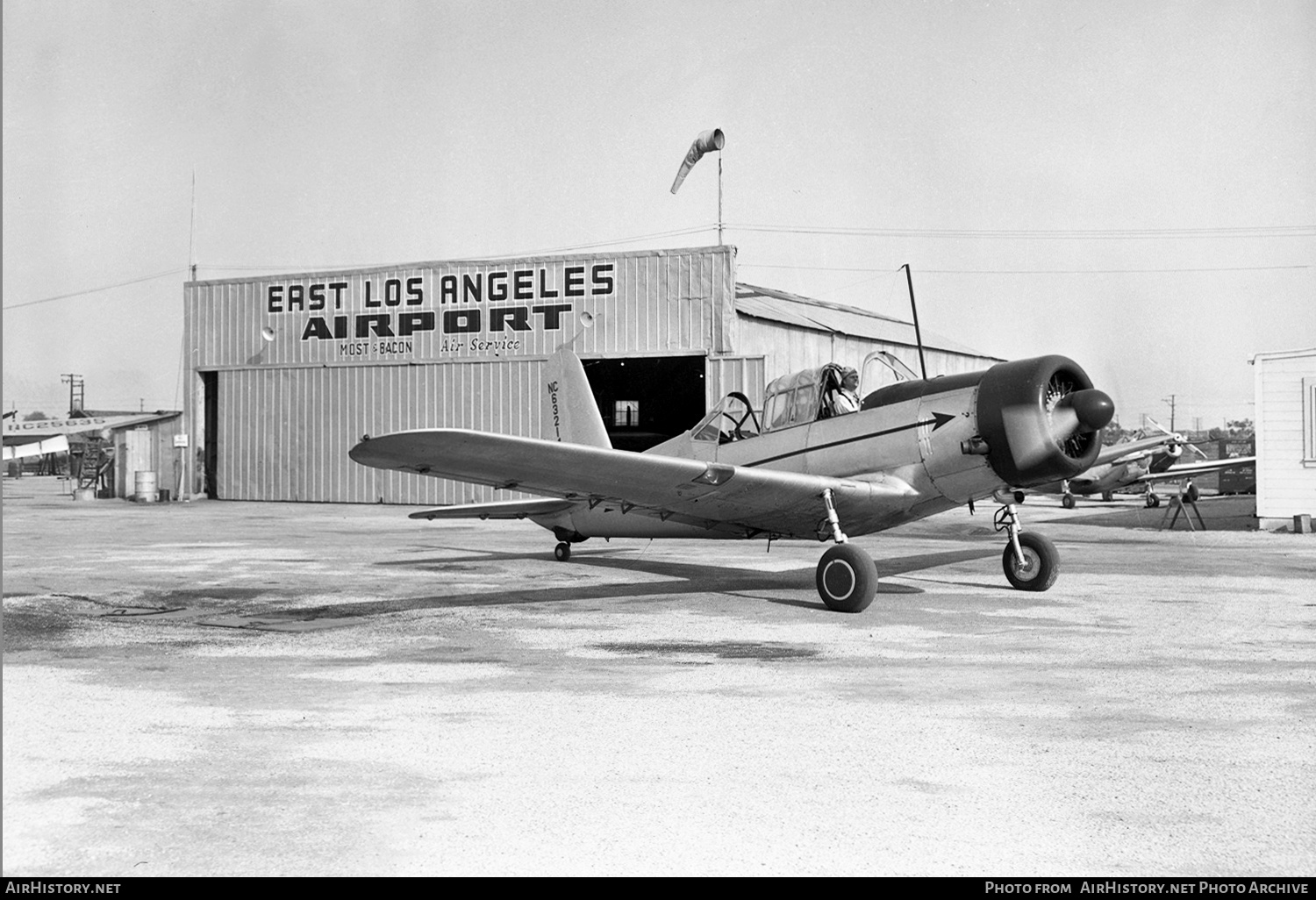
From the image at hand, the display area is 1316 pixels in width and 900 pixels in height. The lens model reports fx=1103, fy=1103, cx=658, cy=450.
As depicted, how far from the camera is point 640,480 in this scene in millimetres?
9602

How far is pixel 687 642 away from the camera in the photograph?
7.97 metres

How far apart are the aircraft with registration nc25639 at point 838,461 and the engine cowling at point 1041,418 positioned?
12 mm

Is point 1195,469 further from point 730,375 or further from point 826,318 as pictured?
point 826,318

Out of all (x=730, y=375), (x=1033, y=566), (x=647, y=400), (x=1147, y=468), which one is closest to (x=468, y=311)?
(x=730, y=375)

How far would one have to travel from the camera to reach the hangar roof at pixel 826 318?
107 ft

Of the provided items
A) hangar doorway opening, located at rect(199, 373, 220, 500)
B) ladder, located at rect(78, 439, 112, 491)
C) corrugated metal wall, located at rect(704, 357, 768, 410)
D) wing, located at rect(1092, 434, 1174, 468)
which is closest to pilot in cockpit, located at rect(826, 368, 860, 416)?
wing, located at rect(1092, 434, 1174, 468)

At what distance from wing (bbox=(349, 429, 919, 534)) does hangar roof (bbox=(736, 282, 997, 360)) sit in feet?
61.6

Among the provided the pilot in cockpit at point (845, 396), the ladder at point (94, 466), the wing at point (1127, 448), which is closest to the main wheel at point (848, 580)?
the pilot in cockpit at point (845, 396)

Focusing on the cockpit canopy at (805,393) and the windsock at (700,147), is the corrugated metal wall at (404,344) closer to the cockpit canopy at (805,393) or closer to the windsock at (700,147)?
the windsock at (700,147)

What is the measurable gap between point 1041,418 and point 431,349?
25.0m

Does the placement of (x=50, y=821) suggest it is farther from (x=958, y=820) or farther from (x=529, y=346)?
(x=529, y=346)

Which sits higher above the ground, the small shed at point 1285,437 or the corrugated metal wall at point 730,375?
the corrugated metal wall at point 730,375

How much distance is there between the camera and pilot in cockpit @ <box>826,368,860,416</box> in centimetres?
1081
